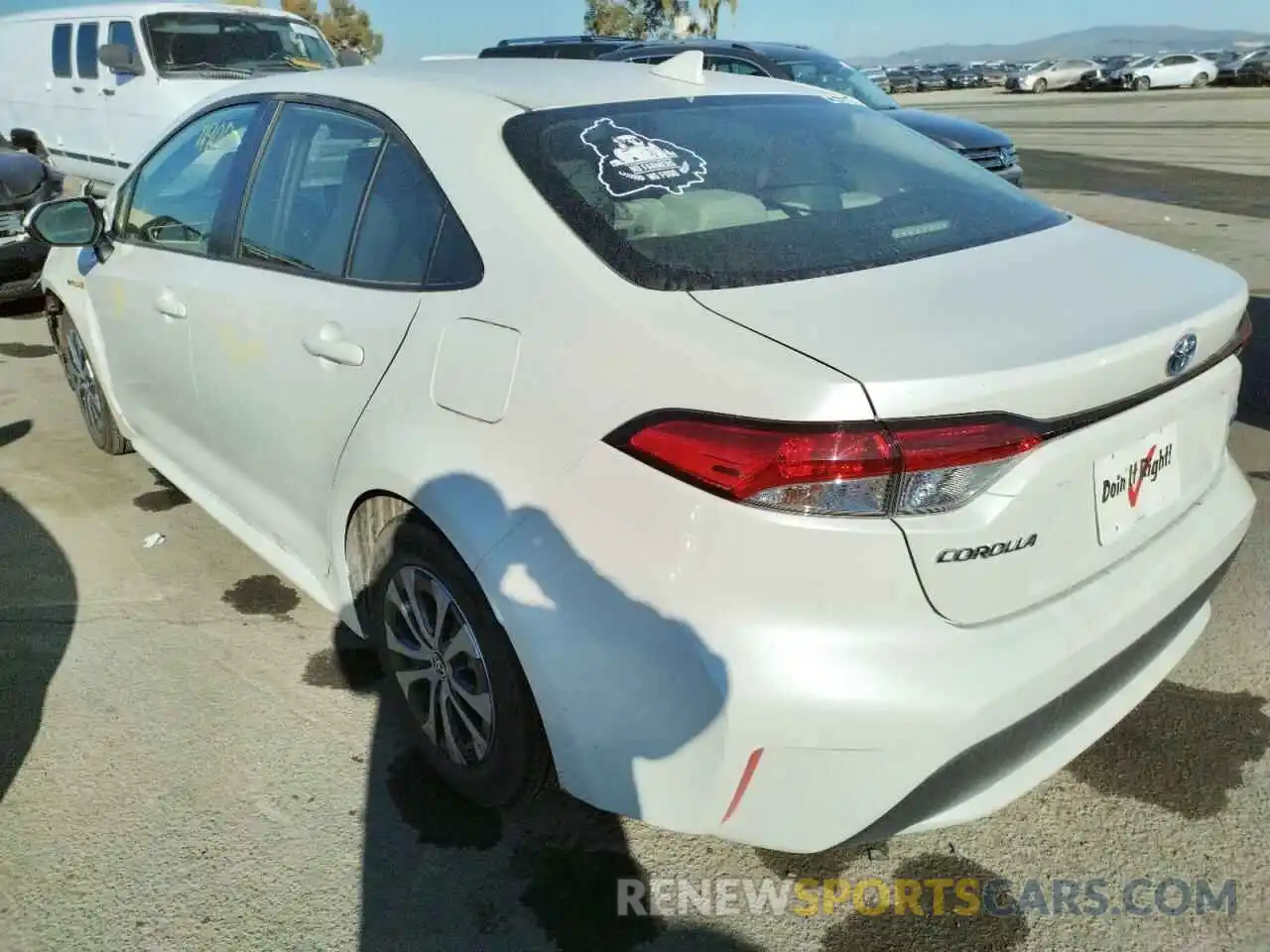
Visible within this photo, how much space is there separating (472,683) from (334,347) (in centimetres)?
86

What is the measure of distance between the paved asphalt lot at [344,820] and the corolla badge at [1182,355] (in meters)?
1.10

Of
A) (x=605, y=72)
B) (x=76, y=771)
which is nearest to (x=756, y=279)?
(x=605, y=72)

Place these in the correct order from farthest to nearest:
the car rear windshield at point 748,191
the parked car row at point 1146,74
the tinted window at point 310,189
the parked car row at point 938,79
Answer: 1. the parked car row at point 938,79
2. the parked car row at point 1146,74
3. the tinted window at point 310,189
4. the car rear windshield at point 748,191

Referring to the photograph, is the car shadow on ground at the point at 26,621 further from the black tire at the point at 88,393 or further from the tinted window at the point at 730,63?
the tinted window at the point at 730,63

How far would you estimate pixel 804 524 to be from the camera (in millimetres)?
1676

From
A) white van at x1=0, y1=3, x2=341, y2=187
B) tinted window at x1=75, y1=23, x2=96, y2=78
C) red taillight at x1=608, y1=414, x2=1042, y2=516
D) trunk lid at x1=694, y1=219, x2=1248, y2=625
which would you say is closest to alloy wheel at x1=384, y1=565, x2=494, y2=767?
red taillight at x1=608, y1=414, x2=1042, y2=516

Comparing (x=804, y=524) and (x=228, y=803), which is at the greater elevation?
(x=804, y=524)

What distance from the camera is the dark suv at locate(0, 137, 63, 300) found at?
22.7ft

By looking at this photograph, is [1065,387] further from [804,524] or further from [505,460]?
[505,460]

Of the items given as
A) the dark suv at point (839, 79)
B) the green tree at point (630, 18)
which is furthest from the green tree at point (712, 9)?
the dark suv at point (839, 79)

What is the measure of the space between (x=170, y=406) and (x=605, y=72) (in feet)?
6.03

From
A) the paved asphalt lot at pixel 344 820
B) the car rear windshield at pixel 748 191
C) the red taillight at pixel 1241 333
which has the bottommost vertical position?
the paved asphalt lot at pixel 344 820

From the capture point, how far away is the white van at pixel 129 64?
8969 millimetres

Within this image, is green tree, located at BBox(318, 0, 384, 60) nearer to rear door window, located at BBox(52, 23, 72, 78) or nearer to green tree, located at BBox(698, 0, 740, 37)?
green tree, located at BBox(698, 0, 740, 37)
